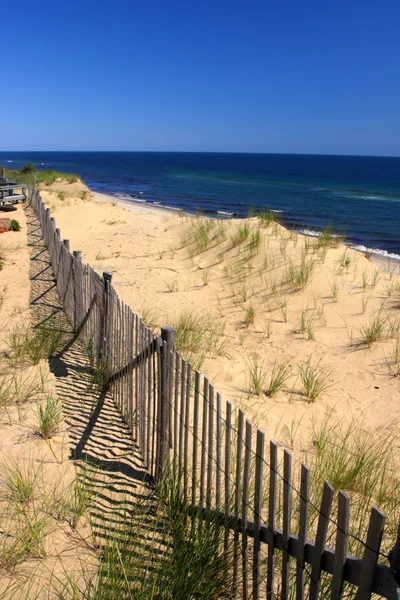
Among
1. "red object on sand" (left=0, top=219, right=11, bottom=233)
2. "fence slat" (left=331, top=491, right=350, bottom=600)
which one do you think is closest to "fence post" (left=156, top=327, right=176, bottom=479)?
"fence slat" (left=331, top=491, right=350, bottom=600)

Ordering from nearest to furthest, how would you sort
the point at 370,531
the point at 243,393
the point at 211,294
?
the point at 370,531 < the point at 243,393 < the point at 211,294

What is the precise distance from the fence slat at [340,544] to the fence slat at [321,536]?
2.4 inches

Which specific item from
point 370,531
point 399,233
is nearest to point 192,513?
point 370,531

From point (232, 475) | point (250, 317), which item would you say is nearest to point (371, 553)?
point (232, 475)

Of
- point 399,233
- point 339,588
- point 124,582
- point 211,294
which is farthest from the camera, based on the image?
point 399,233

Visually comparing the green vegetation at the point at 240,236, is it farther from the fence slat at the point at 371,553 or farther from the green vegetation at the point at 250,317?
the fence slat at the point at 371,553

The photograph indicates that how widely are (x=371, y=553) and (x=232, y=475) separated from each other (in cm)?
201

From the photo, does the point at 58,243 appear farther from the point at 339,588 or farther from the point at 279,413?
the point at 339,588

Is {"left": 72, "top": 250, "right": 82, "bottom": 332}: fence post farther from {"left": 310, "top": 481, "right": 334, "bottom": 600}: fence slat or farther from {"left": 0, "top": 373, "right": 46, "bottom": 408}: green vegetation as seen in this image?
{"left": 310, "top": 481, "right": 334, "bottom": 600}: fence slat

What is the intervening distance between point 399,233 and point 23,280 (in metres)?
18.0

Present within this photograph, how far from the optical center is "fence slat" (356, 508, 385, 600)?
1697 mm

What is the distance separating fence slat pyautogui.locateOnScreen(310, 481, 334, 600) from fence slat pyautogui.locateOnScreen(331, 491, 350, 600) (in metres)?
0.06

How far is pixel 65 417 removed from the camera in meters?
4.53

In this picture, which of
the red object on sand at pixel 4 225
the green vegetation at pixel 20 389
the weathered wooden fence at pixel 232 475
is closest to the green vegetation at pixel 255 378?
the weathered wooden fence at pixel 232 475
